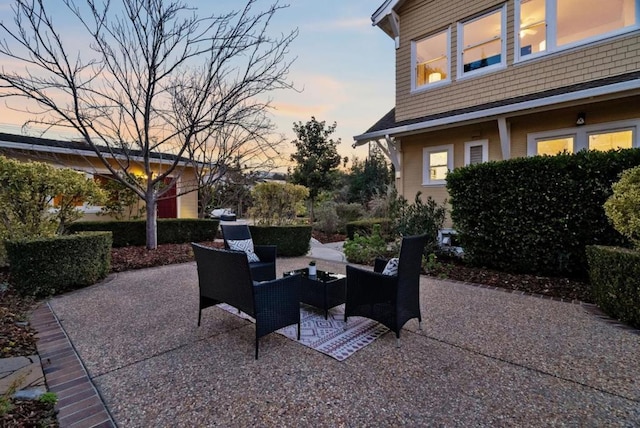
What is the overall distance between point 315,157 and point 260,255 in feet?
39.6

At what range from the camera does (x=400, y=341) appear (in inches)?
131

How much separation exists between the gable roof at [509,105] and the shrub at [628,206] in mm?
2781

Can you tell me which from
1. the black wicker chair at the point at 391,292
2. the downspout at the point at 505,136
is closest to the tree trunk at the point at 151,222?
the black wicker chair at the point at 391,292

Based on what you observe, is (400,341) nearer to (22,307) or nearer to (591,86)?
(22,307)

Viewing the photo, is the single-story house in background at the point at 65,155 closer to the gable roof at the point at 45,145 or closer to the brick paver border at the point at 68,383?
the gable roof at the point at 45,145

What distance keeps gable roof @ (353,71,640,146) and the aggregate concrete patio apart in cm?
424

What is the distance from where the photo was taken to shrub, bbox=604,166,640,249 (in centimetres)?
386

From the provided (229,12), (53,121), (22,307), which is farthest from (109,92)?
(22,307)

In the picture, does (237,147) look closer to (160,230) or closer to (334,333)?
(160,230)

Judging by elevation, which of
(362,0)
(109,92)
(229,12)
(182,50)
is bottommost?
(109,92)

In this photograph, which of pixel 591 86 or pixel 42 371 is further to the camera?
pixel 591 86

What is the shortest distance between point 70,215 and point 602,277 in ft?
28.1

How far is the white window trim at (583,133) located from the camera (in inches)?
242

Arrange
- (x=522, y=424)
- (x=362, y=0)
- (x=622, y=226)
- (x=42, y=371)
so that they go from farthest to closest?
(x=362, y=0) → (x=622, y=226) → (x=42, y=371) → (x=522, y=424)
